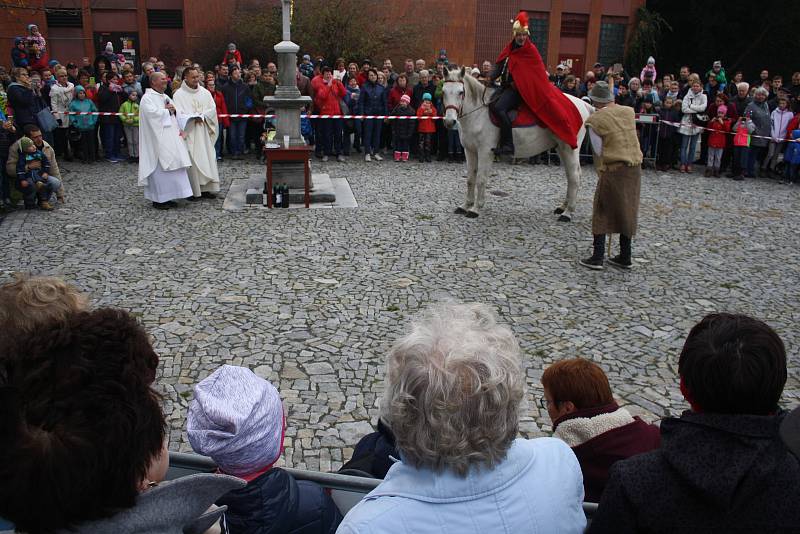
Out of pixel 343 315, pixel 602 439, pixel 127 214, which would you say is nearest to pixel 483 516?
pixel 602 439

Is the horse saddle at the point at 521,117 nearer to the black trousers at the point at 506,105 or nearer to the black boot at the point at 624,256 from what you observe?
the black trousers at the point at 506,105

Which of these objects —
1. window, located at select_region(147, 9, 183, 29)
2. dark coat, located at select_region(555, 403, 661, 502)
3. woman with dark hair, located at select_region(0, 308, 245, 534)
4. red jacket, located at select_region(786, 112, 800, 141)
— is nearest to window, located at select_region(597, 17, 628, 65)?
red jacket, located at select_region(786, 112, 800, 141)

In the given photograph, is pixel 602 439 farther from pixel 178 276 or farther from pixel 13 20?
pixel 13 20

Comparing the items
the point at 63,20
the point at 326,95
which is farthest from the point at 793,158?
the point at 63,20

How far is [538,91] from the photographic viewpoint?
902 centimetres

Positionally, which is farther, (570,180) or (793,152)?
(793,152)

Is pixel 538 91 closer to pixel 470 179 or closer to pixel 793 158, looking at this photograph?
pixel 470 179

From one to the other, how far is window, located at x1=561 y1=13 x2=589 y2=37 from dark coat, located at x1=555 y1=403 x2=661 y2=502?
2480 cm

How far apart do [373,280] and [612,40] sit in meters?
21.8

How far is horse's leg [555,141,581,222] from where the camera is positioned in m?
9.17

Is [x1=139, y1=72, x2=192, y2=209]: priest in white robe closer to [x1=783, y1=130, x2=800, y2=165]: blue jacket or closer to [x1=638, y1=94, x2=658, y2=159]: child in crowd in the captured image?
[x1=638, y1=94, x2=658, y2=159]: child in crowd

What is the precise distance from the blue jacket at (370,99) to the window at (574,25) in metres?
13.8

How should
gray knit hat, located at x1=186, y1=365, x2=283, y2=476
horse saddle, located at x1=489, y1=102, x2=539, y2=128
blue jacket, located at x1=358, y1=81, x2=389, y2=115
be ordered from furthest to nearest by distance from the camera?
blue jacket, located at x1=358, y1=81, x2=389, y2=115, horse saddle, located at x1=489, y1=102, x2=539, y2=128, gray knit hat, located at x1=186, y1=365, x2=283, y2=476

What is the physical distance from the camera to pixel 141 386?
1574 millimetres
